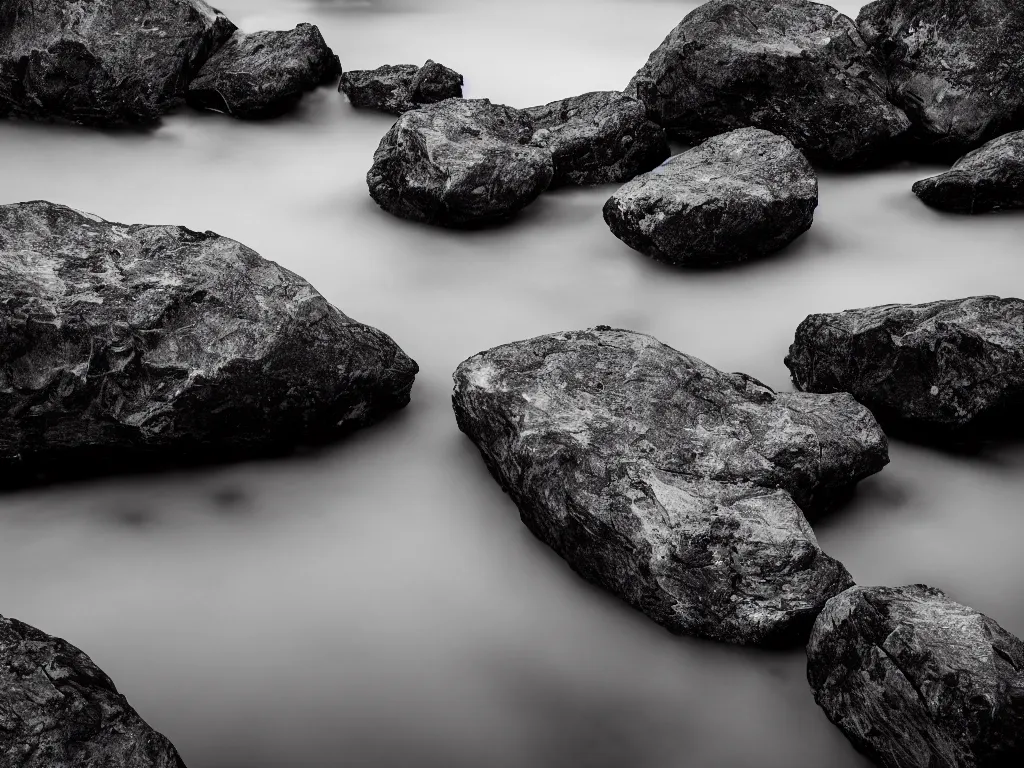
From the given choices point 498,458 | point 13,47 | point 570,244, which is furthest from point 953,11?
point 13,47

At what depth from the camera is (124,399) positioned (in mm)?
2316

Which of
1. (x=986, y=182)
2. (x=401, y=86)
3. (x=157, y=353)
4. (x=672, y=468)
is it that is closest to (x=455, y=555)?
(x=672, y=468)

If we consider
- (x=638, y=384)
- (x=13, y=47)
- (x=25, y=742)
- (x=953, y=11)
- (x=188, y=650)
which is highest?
(x=953, y=11)

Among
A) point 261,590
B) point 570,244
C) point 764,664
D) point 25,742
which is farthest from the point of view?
point 570,244

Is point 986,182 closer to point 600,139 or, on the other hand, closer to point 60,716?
point 600,139

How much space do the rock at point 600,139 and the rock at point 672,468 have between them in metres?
1.53

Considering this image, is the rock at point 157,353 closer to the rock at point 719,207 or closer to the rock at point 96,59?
the rock at point 719,207

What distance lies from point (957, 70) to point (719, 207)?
158 centimetres

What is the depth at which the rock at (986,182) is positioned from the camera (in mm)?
3537

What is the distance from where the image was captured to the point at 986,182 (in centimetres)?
357

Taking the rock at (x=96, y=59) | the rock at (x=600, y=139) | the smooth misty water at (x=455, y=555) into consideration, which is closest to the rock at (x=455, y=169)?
the smooth misty water at (x=455, y=555)

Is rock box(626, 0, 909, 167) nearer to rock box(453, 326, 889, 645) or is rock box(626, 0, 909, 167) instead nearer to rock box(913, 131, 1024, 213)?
rock box(913, 131, 1024, 213)

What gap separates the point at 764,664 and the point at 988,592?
62 centimetres

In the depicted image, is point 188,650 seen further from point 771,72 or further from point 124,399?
point 771,72
